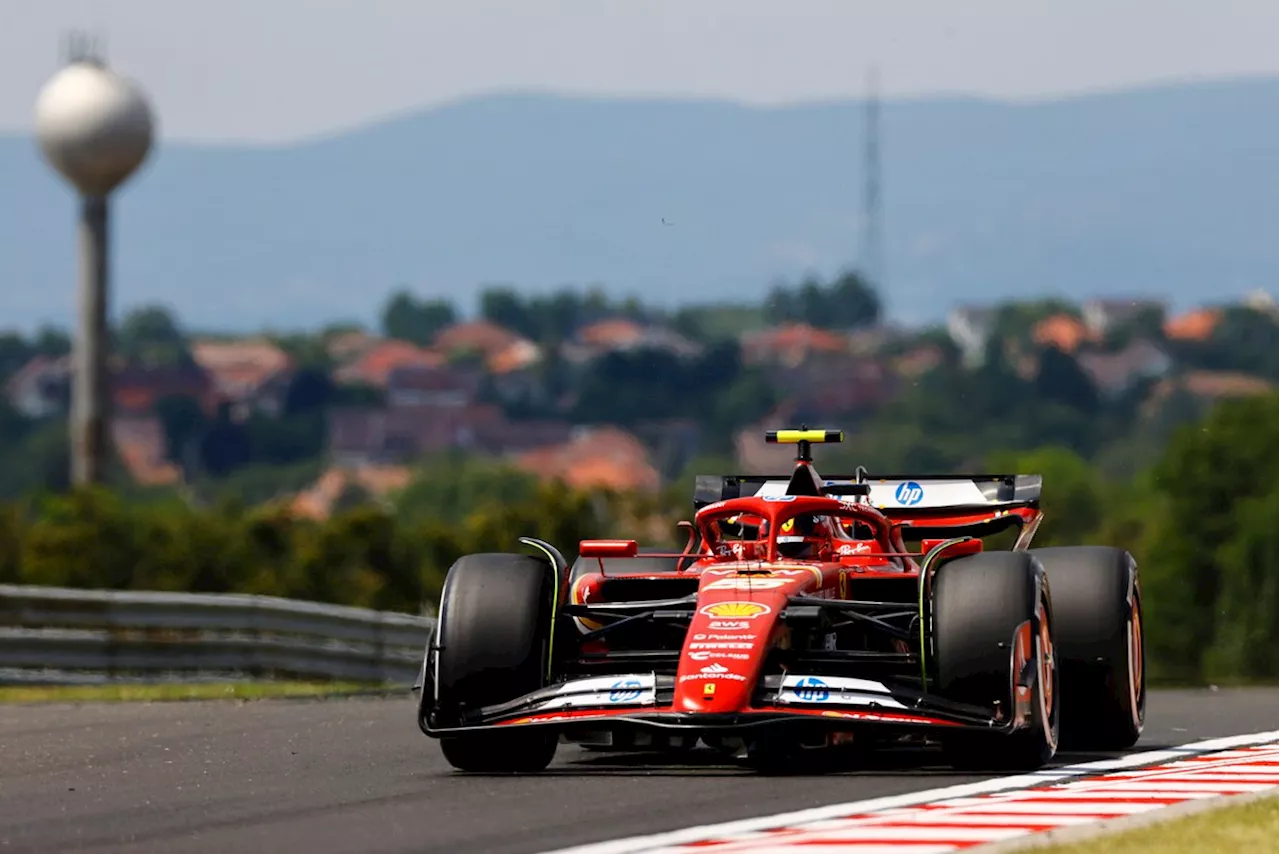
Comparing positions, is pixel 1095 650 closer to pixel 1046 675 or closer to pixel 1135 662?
pixel 1135 662

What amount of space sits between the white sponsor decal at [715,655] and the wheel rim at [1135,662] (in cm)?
294

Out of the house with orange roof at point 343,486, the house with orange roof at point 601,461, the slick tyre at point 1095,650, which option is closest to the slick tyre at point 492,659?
the slick tyre at point 1095,650

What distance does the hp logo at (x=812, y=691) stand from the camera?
12406 millimetres

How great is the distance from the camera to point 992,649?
1255 centimetres

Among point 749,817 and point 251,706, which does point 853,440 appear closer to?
point 251,706

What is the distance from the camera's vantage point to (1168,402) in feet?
383

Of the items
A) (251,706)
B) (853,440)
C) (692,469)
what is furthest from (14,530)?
(251,706)

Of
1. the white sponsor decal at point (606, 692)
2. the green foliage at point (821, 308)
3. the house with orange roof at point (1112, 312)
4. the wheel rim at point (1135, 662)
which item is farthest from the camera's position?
the house with orange roof at point (1112, 312)

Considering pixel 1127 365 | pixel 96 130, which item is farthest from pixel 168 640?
pixel 1127 365

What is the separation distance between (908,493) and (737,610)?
4.72 meters

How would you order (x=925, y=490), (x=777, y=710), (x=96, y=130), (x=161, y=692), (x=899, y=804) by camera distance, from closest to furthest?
(x=899, y=804) < (x=777, y=710) < (x=925, y=490) < (x=161, y=692) < (x=96, y=130)

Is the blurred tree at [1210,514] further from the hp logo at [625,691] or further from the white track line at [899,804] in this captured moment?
the hp logo at [625,691]

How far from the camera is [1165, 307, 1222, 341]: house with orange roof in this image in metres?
126

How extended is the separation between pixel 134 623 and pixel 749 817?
15747 millimetres
